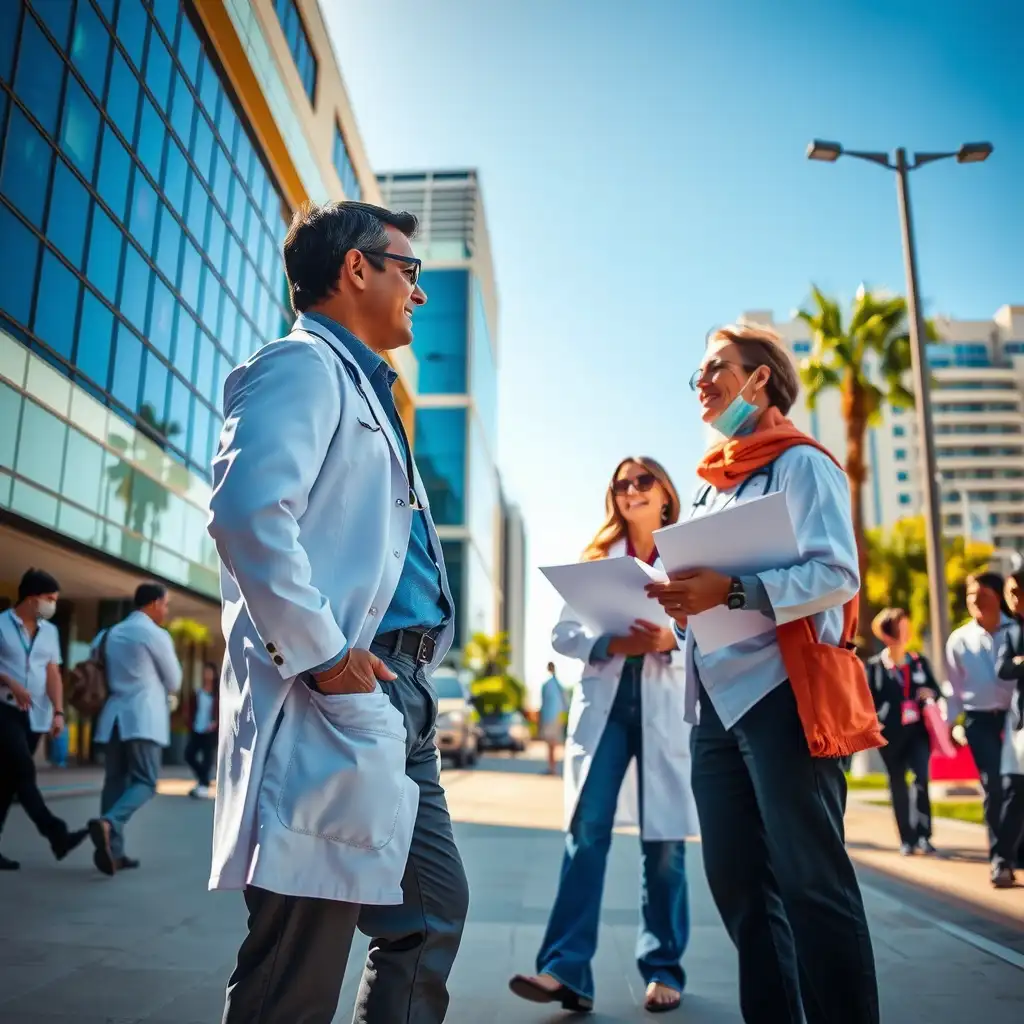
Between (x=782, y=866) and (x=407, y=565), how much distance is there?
3.96 ft

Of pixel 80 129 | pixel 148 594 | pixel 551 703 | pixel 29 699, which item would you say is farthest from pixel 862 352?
pixel 29 699

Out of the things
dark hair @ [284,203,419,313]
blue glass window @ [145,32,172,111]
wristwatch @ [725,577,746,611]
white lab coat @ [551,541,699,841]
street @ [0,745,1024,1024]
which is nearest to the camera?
dark hair @ [284,203,419,313]

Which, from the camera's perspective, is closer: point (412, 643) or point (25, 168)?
point (412, 643)

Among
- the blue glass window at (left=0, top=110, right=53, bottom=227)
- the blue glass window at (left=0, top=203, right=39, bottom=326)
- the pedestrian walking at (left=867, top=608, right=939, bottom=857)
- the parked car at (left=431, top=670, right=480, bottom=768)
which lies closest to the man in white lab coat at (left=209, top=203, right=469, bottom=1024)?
the pedestrian walking at (left=867, top=608, right=939, bottom=857)

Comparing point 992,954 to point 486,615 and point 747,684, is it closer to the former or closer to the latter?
point 747,684

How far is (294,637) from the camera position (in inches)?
72.3

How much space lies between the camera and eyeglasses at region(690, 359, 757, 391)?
310 cm

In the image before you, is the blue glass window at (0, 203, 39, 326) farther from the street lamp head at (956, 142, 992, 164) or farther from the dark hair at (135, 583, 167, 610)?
the street lamp head at (956, 142, 992, 164)

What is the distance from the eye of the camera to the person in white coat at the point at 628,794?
145 inches

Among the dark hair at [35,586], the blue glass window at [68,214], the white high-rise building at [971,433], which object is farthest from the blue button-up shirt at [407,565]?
the white high-rise building at [971,433]

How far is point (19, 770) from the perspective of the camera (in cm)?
665

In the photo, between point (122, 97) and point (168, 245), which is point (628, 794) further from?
point (168, 245)

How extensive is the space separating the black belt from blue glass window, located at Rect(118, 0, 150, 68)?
49.6 ft

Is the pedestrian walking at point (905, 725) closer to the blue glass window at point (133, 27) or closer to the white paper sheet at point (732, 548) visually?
the white paper sheet at point (732, 548)
